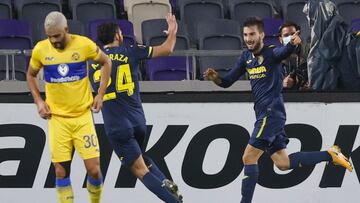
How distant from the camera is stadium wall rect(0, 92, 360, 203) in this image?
498 inches

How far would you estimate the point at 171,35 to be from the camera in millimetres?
11406

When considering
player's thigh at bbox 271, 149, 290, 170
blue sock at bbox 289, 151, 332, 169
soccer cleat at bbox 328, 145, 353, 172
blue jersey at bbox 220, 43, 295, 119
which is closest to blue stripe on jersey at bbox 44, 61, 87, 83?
blue jersey at bbox 220, 43, 295, 119

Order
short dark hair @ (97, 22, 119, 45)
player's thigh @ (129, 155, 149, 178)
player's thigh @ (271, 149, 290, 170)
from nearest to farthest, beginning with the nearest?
short dark hair @ (97, 22, 119, 45)
player's thigh @ (129, 155, 149, 178)
player's thigh @ (271, 149, 290, 170)

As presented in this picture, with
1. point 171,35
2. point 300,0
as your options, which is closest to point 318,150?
point 171,35

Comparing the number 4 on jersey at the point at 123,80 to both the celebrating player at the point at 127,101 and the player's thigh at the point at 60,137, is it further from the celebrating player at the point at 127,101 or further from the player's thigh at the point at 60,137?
the player's thigh at the point at 60,137

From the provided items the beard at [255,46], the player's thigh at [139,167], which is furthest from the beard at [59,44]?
the beard at [255,46]

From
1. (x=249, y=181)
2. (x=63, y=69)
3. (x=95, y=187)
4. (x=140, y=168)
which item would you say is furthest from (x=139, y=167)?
(x=63, y=69)

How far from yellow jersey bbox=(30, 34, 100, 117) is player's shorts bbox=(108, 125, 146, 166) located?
666 millimetres

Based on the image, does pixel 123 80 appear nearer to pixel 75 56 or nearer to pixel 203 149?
pixel 75 56

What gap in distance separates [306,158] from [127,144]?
202 cm

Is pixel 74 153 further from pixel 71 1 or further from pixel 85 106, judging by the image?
pixel 71 1

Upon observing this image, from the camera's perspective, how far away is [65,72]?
10797mm

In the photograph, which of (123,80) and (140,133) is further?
(140,133)

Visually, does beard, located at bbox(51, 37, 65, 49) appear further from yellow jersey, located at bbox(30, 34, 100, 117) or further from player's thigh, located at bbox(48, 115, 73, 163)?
player's thigh, located at bbox(48, 115, 73, 163)
